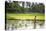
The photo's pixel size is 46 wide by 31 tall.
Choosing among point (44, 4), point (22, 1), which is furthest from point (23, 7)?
point (44, 4)

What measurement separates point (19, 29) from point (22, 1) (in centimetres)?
21

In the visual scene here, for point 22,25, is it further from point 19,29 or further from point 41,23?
point 41,23

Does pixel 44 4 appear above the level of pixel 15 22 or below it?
above

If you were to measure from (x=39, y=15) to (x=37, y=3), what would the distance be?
90 millimetres

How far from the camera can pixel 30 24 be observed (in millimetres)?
614

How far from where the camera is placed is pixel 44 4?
2.02 ft

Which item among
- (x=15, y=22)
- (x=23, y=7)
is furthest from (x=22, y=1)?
(x=15, y=22)

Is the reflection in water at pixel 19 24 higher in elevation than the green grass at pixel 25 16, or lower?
lower

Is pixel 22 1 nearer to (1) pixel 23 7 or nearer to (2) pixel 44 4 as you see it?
(1) pixel 23 7

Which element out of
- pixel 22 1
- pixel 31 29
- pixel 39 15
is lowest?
pixel 31 29

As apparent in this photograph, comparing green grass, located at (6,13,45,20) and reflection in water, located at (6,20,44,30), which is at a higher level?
green grass, located at (6,13,45,20)

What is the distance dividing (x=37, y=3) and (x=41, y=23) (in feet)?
0.49

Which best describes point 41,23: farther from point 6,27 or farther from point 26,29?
point 6,27

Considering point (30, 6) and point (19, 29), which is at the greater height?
point (30, 6)
